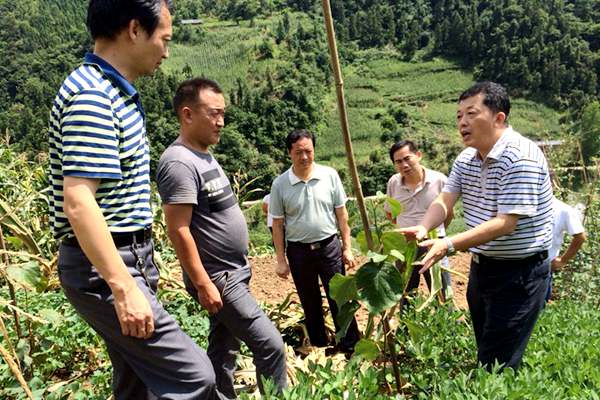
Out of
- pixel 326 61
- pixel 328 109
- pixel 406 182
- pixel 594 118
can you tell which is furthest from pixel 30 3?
pixel 406 182

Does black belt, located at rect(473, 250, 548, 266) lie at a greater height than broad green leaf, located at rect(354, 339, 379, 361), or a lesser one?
greater

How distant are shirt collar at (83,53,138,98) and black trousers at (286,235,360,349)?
2.21 m

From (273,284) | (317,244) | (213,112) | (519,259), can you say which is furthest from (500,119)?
(273,284)

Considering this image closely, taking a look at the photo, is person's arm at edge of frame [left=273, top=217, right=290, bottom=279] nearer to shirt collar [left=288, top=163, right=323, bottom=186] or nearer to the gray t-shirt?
shirt collar [left=288, top=163, right=323, bottom=186]

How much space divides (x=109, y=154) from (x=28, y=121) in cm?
4768

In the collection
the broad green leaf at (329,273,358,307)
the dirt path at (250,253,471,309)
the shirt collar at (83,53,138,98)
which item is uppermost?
the shirt collar at (83,53,138,98)

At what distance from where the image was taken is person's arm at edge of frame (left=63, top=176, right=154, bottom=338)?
1.37m

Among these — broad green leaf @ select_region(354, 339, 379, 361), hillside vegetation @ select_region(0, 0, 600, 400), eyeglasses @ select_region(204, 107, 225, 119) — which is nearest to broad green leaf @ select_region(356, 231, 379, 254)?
hillside vegetation @ select_region(0, 0, 600, 400)

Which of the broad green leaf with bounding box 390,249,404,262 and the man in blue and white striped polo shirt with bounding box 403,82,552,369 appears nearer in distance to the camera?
the broad green leaf with bounding box 390,249,404,262

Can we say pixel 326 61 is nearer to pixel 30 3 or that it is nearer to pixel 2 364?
pixel 30 3

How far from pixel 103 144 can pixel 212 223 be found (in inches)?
38.9

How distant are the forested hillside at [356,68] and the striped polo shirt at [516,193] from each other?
3735 centimetres

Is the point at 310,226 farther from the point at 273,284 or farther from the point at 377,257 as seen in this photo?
the point at 273,284

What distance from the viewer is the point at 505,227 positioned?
83.9 inches
